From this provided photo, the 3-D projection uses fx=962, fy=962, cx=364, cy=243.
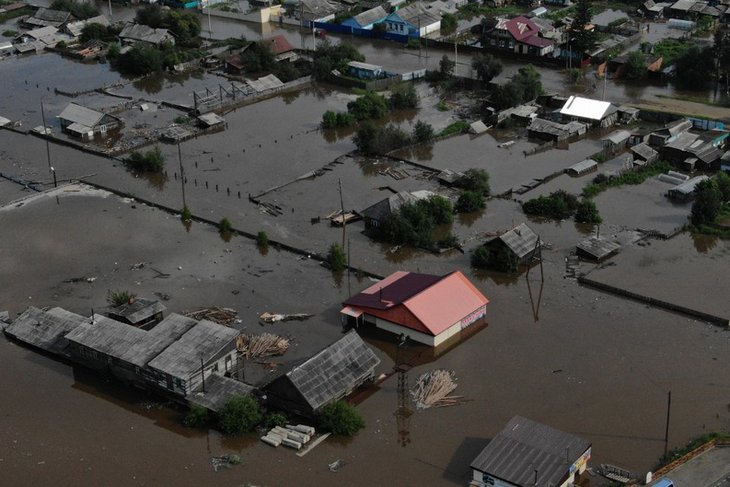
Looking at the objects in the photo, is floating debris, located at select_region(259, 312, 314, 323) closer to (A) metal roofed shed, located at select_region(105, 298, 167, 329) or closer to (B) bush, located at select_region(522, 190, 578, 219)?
(A) metal roofed shed, located at select_region(105, 298, 167, 329)

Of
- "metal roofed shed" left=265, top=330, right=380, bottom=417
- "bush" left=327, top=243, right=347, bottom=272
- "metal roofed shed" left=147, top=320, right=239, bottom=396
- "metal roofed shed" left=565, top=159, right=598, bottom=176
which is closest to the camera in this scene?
"metal roofed shed" left=265, top=330, right=380, bottom=417

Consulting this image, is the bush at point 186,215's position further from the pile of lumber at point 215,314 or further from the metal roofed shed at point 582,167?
the metal roofed shed at point 582,167

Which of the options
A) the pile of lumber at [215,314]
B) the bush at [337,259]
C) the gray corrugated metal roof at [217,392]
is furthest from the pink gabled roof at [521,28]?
the gray corrugated metal roof at [217,392]

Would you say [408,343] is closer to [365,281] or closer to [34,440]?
[365,281]

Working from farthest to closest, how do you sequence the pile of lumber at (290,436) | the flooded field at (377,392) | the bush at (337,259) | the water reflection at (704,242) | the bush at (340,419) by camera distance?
the water reflection at (704,242) → the bush at (337,259) → the bush at (340,419) → the pile of lumber at (290,436) → the flooded field at (377,392)

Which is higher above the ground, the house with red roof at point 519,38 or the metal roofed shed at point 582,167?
the house with red roof at point 519,38

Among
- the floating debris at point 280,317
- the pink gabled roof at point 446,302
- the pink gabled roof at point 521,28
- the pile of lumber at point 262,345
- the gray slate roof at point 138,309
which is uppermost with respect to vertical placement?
the pink gabled roof at point 521,28

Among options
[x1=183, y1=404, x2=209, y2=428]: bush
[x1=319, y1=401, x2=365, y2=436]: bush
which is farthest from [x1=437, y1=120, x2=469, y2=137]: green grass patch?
[x1=183, y1=404, x2=209, y2=428]: bush
